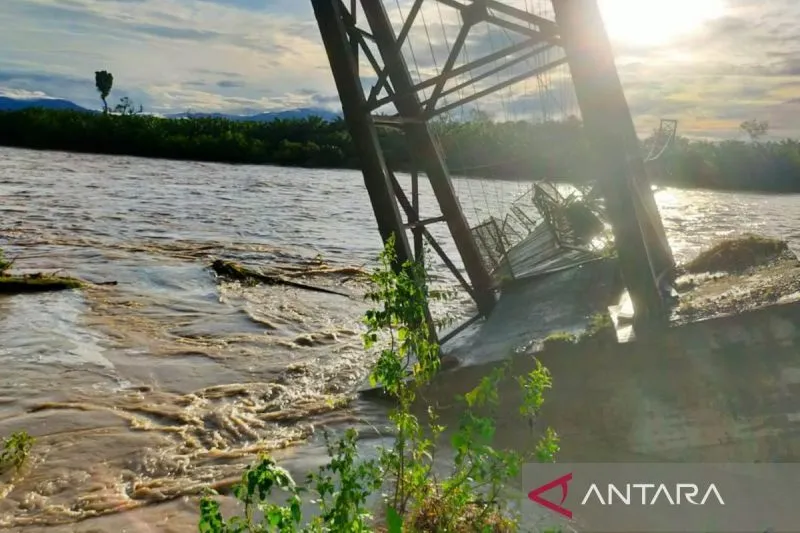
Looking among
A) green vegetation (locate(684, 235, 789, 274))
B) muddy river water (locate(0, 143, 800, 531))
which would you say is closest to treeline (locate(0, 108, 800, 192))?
muddy river water (locate(0, 143, 800, 531))

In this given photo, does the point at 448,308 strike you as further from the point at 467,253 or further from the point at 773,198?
the point at 773,198

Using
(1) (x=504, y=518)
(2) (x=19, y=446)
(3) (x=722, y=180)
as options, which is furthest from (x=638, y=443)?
(3) (x=722, y=180)

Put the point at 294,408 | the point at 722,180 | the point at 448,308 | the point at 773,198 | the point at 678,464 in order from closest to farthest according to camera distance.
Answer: the point at 678,464
the point at 294,408
the point at 448,308
the point at 773,198
the point at 722,180

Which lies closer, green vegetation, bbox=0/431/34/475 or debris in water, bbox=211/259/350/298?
green vegetation, bbox=0/431/34/475

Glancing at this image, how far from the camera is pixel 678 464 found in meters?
5.21

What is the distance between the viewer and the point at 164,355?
8.55 metres

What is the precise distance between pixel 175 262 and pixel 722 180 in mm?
33637

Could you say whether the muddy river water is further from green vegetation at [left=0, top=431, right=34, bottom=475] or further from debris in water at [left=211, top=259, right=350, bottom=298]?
debris in water at [left=211, top=259, right=350, bottom=298]

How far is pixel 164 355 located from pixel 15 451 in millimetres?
2985

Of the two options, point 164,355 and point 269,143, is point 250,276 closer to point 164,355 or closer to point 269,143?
point 164,355

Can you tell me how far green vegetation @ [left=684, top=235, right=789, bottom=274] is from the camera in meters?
7.59

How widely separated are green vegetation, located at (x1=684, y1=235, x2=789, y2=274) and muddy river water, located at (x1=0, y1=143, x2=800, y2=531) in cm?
395

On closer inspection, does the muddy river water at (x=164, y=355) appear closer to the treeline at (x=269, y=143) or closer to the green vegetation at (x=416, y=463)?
the green vegetation at (x=416, y=463)

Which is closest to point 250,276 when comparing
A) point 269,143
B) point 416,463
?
point 416,463
